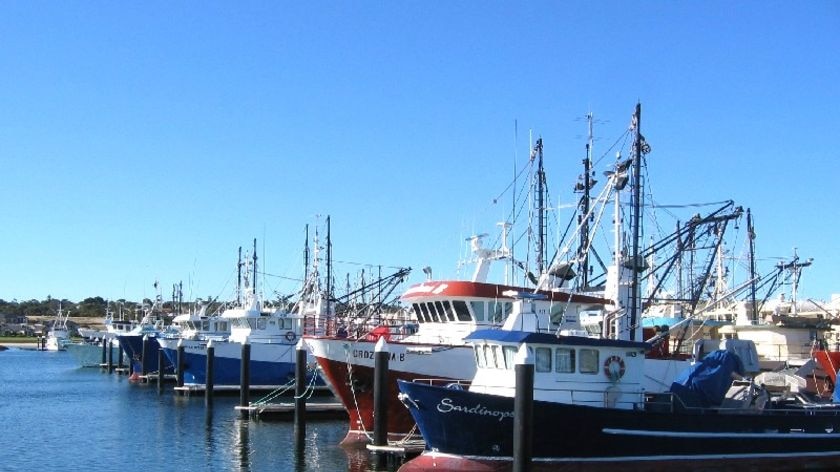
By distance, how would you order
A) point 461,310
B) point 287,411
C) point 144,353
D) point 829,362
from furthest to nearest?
point 144,353 → point 287,411 → point 829,362 → point 461,310

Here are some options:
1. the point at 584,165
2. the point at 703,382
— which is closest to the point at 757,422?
the point at 703,382

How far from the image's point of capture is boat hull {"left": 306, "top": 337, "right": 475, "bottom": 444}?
26.2 meters

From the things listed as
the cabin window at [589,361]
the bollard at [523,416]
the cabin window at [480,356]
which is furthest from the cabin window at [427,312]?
the bollard at [523,416]

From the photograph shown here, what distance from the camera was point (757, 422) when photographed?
21.8 meters

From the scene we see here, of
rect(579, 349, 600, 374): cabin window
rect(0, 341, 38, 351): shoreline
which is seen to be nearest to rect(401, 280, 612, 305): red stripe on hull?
rect(579, 349, 600, 374): cabin window

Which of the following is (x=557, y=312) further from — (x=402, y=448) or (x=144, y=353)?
(x=144, y=353)

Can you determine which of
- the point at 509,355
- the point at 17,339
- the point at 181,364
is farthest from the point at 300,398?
the point at 17,339

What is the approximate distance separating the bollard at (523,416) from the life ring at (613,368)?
400 centimetres

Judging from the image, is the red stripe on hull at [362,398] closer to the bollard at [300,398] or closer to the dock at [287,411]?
the bollard at [300,398]

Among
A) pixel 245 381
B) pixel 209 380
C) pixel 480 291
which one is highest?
pixel 480 291

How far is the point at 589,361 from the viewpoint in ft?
71.2

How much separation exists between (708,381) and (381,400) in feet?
26.2

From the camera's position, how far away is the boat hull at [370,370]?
2619 centimetres

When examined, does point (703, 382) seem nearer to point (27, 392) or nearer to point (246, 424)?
point (246, 424)
